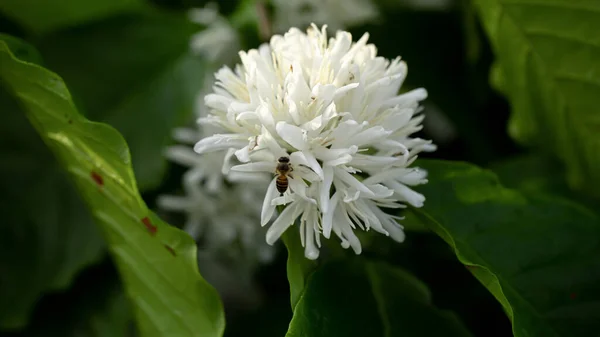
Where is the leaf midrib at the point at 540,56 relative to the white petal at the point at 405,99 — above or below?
below

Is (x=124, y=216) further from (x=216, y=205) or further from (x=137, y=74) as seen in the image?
(x=137, y=74)

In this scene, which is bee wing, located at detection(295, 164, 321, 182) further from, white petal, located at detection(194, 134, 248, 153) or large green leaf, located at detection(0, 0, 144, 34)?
large green leaf, located at detection(0, 0, 144, 34)

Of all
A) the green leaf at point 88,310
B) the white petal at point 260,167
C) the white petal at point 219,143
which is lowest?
the green leaf at point 88,310

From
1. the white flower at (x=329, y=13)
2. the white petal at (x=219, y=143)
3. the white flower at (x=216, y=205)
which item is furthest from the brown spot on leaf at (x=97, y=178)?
the white flower at (x=329, y=13)

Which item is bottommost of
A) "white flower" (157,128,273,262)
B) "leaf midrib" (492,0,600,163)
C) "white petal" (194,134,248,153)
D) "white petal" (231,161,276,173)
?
"white flower" (157,128,273,262)

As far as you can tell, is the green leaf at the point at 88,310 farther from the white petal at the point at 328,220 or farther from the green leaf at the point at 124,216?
the white petal at the point at 328,220

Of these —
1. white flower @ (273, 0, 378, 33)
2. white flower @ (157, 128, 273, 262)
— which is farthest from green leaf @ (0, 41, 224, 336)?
white flower @ (273, 0, 378, 33)

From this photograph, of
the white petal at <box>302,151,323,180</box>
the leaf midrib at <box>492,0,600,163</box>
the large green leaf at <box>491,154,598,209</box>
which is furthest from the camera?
the large green leaf at <box>491,154,598,209</box>
